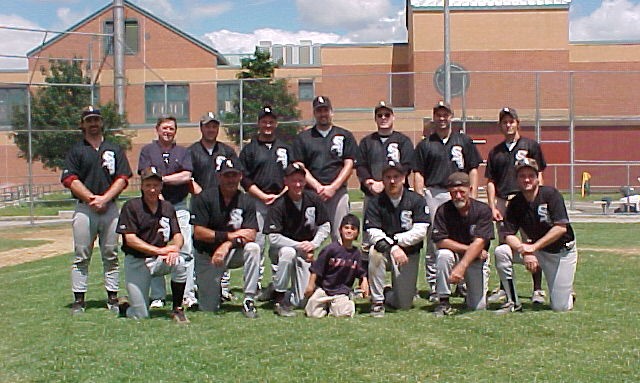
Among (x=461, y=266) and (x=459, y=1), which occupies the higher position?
(x=459, y=1)

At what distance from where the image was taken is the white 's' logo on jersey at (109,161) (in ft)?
23.4

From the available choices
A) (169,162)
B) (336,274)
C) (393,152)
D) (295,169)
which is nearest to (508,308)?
(336,274)

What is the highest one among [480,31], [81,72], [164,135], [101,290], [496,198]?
[480,31]

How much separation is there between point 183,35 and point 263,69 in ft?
21.5

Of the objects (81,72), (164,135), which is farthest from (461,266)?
(81,72)

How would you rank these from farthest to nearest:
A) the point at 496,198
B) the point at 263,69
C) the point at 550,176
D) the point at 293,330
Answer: the point at 263,69 → the point at 550,176 → the point at 496,198 → the point at 293,330

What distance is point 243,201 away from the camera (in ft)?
23.4

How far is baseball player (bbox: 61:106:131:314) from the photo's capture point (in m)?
7.06

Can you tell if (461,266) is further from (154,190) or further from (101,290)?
(101,290)

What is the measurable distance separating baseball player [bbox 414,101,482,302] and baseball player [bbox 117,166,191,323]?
7.92ft

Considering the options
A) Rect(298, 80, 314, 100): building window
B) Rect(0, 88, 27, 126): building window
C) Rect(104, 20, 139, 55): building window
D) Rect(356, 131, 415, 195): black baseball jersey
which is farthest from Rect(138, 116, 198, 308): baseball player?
Rect(104, 20, 139, 55): building window

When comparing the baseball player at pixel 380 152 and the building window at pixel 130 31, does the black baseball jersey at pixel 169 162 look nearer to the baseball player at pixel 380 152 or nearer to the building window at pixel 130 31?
the baseball player at pixel 380 152

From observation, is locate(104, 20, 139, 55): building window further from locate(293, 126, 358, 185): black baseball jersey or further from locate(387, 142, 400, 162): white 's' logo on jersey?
locate(387, 142, 400, 162): white 's' logo on jersey

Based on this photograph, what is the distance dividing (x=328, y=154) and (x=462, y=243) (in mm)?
1607
